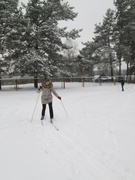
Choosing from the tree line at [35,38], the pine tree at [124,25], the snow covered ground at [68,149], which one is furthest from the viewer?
the pine tree at [124,25]

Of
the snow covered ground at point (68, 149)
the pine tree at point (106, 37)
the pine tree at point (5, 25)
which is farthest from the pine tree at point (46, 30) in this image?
the snow covered ground at point (68, 149)

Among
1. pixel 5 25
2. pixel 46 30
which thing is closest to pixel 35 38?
pixel 46 30

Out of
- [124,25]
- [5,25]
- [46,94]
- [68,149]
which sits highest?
[124,25]

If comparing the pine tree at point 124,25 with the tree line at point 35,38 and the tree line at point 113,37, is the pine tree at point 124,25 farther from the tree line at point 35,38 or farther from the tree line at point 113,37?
the tree line at point 35,38

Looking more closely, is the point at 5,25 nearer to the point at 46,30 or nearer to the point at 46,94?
the point at 46,30

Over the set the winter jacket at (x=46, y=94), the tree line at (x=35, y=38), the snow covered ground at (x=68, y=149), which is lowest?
the snow covered ground at (x=68, y=149)

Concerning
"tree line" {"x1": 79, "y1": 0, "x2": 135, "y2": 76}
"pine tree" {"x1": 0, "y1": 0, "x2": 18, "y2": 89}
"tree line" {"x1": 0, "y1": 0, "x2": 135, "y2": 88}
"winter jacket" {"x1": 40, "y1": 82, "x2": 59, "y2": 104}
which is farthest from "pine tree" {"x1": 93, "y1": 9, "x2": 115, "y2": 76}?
"winter jacket" {"x1": 40, "y1": 82, "x2": 59, "y2": 104}

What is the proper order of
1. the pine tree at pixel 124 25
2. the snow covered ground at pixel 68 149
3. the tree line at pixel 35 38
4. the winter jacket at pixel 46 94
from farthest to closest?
the pine tree at pixel 124 25 < the tree line at pixel 35 38 < the winter jacket at pixel 46 94 < the snow covered ground at pixel 68 149

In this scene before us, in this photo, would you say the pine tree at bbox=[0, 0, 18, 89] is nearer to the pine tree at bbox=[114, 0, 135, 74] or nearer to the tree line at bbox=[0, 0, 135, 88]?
the tree line at bbox=[0, 0, 135, 88]

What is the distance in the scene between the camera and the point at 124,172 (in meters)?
4.35

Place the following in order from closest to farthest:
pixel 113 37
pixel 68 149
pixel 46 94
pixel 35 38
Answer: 1. pixel 68 149
2. pixel 46 94
3. pixel 35 38
4. pixel 113 37

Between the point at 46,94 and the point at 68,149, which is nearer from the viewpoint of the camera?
the point at 68,149

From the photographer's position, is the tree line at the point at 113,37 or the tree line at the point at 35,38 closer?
the tree line at the point at 35,38

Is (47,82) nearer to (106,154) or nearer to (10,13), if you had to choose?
(106,154)
